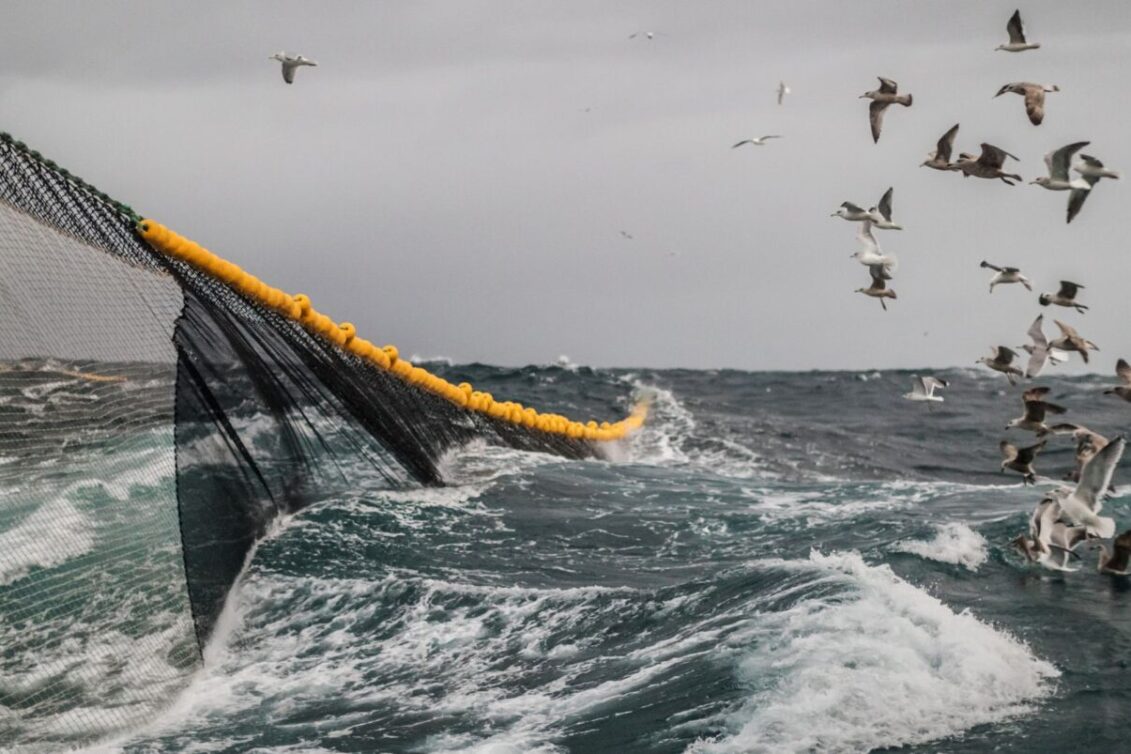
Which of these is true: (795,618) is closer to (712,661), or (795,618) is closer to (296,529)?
(712,661)

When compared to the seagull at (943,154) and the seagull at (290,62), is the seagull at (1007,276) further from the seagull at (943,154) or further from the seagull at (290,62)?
the seagull at (290,62)

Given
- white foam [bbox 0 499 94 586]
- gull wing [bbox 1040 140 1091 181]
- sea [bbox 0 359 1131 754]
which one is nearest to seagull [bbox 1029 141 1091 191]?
gull wing [bbox 1040 140 1091 181]

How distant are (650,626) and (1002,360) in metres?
5.42

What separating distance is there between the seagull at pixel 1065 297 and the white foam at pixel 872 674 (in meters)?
4.09

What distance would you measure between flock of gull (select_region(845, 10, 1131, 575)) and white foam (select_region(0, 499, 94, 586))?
865 cm

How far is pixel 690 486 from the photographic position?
66.0 feet

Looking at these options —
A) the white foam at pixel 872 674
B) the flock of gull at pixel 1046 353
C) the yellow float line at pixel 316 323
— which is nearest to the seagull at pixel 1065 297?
the flock of gull at pixel 1046 353

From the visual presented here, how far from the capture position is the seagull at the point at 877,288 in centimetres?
1533

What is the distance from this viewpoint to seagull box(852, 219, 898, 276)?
15.3 metres

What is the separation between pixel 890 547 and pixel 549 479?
6.00m

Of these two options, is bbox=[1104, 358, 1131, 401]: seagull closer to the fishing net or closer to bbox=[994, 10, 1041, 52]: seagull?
bbox=[994, 10, 1041, 52]: seagull

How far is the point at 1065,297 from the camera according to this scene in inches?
556

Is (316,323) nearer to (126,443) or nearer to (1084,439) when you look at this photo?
(126,443)

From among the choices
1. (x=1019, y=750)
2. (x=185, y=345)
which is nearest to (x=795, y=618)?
(x=1019, y=750)
